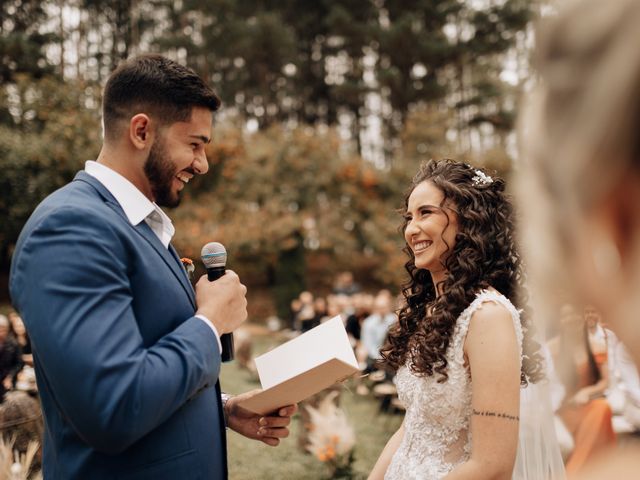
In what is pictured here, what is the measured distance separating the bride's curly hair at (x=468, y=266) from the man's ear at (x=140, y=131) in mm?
1205

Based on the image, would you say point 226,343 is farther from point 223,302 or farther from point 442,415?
point 442,415

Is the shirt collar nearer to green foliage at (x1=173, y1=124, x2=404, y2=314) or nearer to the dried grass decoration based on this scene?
the dried grass decoration

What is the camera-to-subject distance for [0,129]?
1747 cm

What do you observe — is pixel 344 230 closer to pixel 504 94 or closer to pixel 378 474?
pixel 504 94

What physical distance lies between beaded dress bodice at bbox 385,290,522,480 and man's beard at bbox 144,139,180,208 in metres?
1.14

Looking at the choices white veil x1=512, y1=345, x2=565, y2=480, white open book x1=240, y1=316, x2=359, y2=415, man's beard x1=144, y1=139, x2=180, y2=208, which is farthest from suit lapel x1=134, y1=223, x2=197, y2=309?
white veil x1=512, y1=345, x2=565, y2=480

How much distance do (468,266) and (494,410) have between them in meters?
0.57

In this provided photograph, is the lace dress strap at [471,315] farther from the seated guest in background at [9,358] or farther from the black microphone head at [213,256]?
the seated guest in background at [9,358]

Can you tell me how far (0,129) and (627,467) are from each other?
20055 millimetres

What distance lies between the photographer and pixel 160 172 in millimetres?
1685

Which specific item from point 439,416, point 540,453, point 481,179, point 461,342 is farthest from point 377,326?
point 461,342

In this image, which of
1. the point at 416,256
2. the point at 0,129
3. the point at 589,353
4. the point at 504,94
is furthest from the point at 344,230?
the point at 416,256

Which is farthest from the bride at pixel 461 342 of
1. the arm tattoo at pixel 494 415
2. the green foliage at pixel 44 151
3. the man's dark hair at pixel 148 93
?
the green foliage at pixel 44 151

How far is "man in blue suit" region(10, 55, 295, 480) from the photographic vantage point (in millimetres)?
1267
